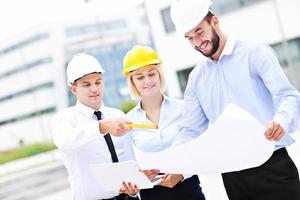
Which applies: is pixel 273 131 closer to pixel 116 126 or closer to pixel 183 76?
pixel 116 126

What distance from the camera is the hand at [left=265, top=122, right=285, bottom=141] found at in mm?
1419

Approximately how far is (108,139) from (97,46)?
41410 millimetres

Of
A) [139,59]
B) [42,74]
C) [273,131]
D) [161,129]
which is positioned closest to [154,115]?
[161,129]

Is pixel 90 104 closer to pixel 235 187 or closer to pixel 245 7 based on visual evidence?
pixel 235 187

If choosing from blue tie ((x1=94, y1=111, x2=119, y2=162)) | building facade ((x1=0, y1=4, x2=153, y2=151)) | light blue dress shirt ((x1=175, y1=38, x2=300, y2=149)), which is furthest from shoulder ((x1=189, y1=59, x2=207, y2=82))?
building facade ((x1=0, y1=4, x2=153, y2=151))

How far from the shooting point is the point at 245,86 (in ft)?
5.40

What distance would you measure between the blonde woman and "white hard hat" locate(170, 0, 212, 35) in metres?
0.30

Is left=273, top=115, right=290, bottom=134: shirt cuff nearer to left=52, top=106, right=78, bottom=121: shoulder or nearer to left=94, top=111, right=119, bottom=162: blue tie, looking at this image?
left=94, top=111, right=119, bottom=162: blue tie

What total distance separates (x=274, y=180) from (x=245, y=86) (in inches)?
15.0

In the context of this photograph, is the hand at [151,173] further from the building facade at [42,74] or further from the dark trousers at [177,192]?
the building facade at [42,74]

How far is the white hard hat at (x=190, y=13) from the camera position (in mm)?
1609

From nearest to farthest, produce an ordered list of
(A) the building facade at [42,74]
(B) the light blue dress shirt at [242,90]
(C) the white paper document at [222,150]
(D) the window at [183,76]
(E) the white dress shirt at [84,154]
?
(C) the white paper document at [222,150]
(B) the light blue dress shirt at [242,90]
(E) the white dress shirt at [84,154]
(D) the window at [183,76]
(A) the building facade at [42,74]

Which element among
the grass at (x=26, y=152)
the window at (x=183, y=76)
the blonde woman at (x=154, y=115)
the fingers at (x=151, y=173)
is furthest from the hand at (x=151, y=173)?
the grass at (x=26, y=152)

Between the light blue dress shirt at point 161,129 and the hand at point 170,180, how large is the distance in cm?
13
